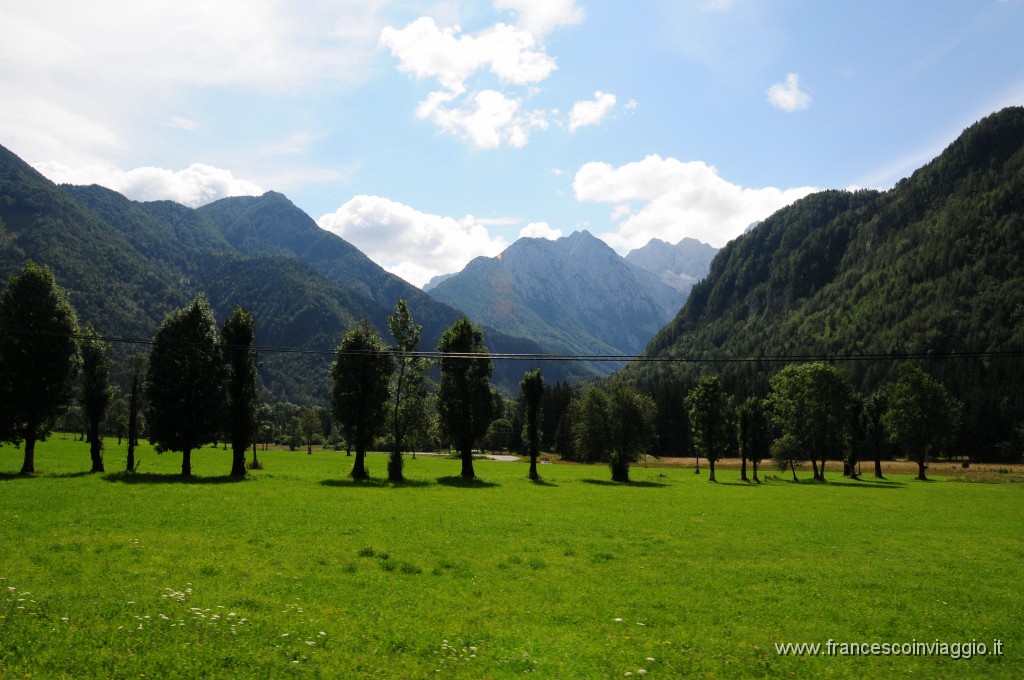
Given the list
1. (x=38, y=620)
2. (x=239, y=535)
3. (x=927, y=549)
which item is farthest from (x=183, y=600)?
(x=927, y=549)

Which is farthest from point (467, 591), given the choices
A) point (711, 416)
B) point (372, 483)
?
point (711, 416)

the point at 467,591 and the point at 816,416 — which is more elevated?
the point at 816,416

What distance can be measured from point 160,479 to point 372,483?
18.1m

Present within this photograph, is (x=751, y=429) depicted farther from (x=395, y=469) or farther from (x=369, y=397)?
(x=369, y=397)

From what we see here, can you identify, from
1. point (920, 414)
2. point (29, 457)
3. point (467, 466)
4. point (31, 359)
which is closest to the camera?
point (31, 359)

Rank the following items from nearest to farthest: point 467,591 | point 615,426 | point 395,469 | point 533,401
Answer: point 467,591, point 395,469, point 533,401, point 615,426

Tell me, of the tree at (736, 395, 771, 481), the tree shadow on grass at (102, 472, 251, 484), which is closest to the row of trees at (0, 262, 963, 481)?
the tree at (736, 395, 771, 481)

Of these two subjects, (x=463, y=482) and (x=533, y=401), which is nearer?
(x=463, y=482)

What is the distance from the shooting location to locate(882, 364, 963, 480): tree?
97500 millimetres

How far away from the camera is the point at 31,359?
160 ft

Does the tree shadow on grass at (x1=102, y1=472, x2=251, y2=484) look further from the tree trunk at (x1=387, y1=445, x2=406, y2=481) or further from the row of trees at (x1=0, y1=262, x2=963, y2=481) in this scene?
the tree trunk at (x1=387, y1=445, x2=406, y2=481)

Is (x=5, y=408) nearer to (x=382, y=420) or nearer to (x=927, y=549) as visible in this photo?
(x=382, y=420)

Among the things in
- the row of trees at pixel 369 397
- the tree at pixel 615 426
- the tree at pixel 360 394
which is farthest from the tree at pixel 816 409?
the tree at pixel 360 394

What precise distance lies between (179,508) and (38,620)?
20902 mm
